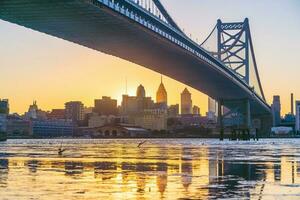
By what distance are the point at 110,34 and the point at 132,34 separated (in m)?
2.47

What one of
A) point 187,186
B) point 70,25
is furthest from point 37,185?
point 70,25

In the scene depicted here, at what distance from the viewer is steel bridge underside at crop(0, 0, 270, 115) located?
58.5 m

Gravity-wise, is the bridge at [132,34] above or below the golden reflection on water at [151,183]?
above

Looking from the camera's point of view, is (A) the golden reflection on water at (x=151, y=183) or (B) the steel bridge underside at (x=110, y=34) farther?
(B) the steel bridge underside at (x=110, y=34)

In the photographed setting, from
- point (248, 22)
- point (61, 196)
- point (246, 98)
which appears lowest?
point (61, 196)

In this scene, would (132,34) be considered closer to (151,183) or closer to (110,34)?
(110,34)

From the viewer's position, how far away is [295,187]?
2075 cm

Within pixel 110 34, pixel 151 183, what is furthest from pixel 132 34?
pixel 151 183

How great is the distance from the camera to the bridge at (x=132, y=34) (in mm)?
Answer: 58875

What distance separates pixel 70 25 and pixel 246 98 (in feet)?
225

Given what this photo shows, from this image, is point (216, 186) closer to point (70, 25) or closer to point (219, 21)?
point (70, 25)

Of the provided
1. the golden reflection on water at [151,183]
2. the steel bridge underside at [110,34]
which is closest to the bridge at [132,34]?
the steel bridge underside at [110,34]

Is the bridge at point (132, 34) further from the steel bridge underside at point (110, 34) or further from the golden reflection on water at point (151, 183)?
the golden reflection on water at point (151, 183)

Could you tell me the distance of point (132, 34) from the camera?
236ft
